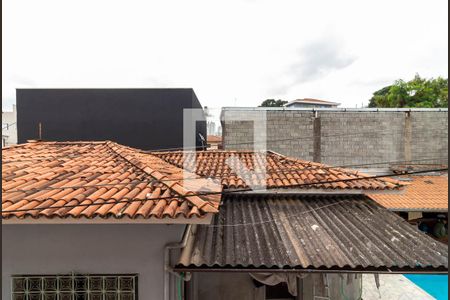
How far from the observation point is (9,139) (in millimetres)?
28703

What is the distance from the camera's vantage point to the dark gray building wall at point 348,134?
14.7 m

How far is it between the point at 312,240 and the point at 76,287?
362 centimetres

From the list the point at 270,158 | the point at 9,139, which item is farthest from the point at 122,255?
the point at 9,139

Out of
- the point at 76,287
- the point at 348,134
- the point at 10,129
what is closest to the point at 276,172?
the point at 76,287

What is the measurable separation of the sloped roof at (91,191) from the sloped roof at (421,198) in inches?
336

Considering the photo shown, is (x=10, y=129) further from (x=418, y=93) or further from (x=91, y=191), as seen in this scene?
(x=418, y=93)

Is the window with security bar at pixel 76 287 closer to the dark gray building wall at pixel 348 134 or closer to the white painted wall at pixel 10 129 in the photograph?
the dark gray building wall at pixel 348 134

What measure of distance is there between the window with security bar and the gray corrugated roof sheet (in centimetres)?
102

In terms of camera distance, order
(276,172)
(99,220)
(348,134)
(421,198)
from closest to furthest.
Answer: (99,220) < (276,172) < (421,198) < (348,134)

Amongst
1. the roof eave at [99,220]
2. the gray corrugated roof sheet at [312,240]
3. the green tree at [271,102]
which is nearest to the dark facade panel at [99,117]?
the gray corrugated roof sheet at [312,240]

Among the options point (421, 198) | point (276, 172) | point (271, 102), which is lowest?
point (421, 198)

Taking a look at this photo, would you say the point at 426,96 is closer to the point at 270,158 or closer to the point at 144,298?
the point at 270,158

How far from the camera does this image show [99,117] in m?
17.5

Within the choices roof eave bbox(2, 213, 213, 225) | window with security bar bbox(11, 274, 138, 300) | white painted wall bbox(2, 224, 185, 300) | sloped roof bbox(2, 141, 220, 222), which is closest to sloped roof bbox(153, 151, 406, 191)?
sloped roof bbox(2, 141, 220, 222)
